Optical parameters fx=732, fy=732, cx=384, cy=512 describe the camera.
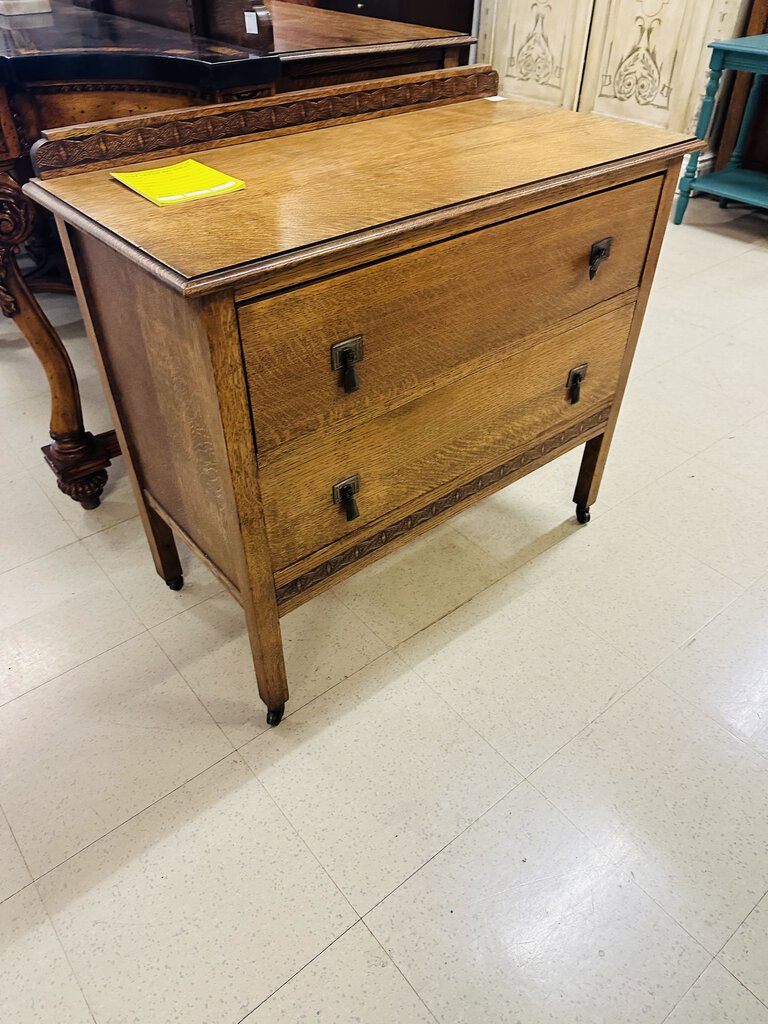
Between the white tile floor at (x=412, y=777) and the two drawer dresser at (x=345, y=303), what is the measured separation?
0.64ft

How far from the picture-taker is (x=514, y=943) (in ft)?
3.51

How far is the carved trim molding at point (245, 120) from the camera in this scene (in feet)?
3.76

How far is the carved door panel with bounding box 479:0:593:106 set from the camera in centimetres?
425

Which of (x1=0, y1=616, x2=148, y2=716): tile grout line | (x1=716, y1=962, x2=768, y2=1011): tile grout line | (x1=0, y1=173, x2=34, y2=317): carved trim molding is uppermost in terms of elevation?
(x1=0, y1=173, x2=34, y2=317): carved trim molding

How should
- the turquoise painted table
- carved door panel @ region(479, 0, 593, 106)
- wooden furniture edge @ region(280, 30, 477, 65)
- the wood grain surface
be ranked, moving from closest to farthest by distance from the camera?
wooden furniture edge @ region(280, 30, 477, 65), the wood grain surface, the turquoise painted table, carved door panel @ region(479, 0, 593, 106)

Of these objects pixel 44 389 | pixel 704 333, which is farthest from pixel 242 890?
pixel 704 333

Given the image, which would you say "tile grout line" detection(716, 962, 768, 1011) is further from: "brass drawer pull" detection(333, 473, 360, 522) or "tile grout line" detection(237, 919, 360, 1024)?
"brass drawer pull" detection(333, 473, 360, 522)

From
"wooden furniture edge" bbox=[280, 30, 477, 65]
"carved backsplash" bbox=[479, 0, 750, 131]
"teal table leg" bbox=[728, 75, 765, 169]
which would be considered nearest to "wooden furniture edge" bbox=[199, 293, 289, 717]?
"wooden furniture edge" bbox=[280, 30, 477, 65]

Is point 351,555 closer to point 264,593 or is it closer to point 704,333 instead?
point 264,593

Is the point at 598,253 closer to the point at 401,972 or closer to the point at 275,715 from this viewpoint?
the point at 275,715

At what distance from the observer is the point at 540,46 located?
4.50m

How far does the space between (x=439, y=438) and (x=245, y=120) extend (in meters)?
0.67

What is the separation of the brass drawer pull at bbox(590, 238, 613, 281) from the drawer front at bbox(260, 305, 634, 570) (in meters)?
0.12

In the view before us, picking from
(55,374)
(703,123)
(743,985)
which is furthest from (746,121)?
(743,985)
